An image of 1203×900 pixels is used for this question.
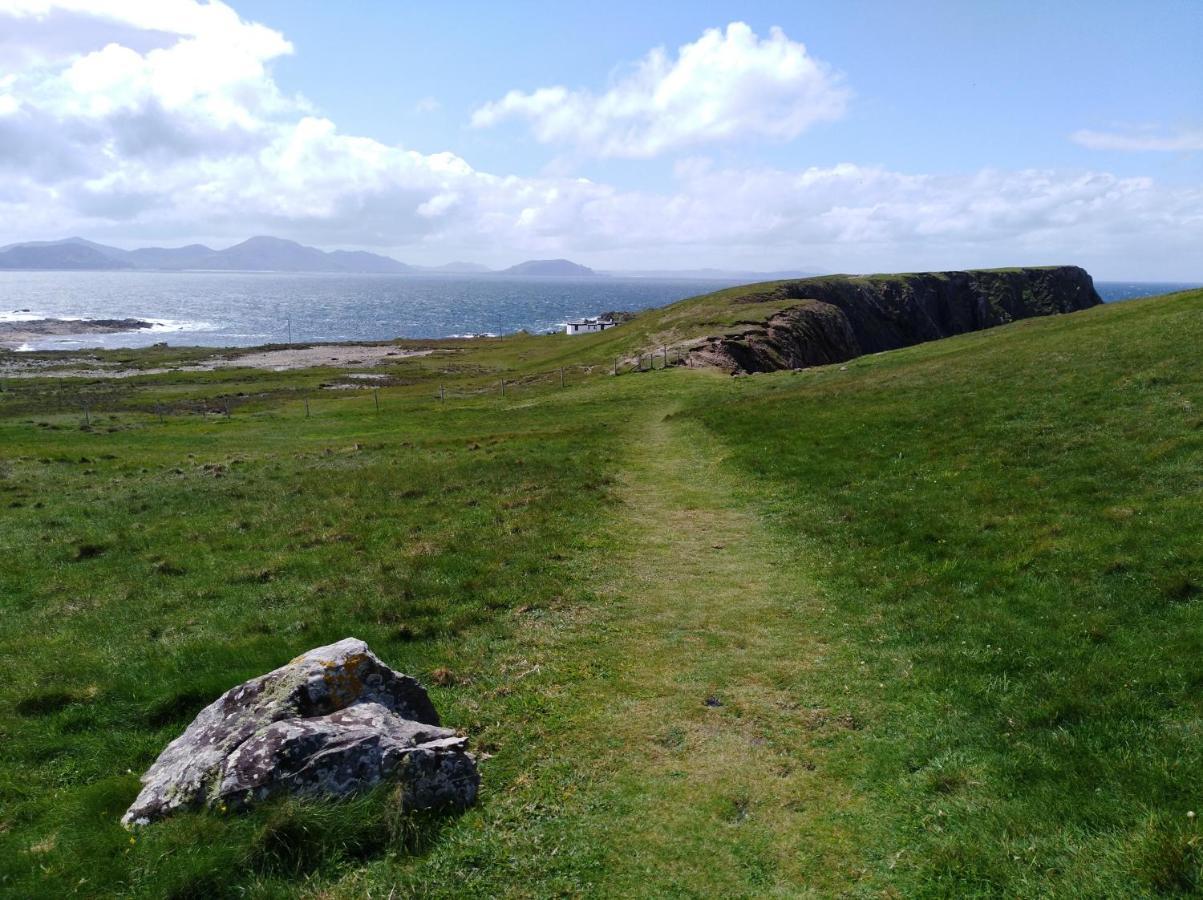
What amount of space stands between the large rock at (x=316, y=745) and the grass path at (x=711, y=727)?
7.88 feet

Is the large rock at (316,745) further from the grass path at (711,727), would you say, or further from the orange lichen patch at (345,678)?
Answer: the grass path at (711,727)

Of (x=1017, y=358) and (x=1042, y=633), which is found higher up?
(x=1017, y=358)

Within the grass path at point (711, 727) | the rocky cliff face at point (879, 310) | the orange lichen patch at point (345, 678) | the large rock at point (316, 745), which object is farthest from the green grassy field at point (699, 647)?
the rocky cliff face at point (879, 310)

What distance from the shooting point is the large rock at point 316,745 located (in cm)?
823

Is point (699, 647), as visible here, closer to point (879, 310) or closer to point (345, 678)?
point (345, 678)

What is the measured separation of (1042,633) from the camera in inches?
469

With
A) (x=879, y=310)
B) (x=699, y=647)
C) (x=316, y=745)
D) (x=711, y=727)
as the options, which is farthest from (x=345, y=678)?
(x=879, y=310)

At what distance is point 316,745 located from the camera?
8.55m

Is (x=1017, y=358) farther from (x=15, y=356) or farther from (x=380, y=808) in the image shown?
(x=15, y=356)

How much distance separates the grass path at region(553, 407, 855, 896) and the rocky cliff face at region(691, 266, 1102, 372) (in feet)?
169

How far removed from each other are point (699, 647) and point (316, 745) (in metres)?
7.29

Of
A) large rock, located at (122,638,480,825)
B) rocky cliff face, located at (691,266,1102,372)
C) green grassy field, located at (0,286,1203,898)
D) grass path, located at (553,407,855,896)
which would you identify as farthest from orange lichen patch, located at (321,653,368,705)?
rocky cliff face, located at (691,266,1102,372)

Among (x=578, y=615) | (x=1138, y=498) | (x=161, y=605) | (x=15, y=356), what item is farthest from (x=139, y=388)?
(x=1138, y=498)

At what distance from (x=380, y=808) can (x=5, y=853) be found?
398 cm
